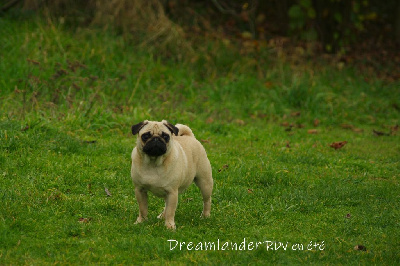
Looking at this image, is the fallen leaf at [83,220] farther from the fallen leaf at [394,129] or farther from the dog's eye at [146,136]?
the fallen leaf at [394,129]

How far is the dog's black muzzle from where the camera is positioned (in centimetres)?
608

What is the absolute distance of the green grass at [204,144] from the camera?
611cm

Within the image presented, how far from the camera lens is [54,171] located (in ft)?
27.0

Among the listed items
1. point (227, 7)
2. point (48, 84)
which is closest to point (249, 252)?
point (48, 84)

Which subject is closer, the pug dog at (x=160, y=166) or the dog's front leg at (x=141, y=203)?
the pug dog at (x=160, y=166)

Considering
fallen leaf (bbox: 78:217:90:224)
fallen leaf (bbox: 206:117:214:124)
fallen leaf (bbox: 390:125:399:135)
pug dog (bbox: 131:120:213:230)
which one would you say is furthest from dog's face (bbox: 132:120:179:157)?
fallen leaf (bbox: 390:125:399:135)

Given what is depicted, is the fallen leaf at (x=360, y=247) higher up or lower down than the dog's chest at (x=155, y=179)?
lower down

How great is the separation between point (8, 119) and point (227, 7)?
41.2ft

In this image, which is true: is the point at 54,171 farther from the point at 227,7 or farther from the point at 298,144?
the point at 227,7

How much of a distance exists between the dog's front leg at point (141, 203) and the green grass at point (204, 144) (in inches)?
4.6

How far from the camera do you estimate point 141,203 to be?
21.6 ft

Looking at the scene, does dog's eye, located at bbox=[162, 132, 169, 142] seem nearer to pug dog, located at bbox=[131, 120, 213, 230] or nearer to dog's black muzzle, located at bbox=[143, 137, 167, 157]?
pug dog, located at bbox=[131, 120, 213, 230]

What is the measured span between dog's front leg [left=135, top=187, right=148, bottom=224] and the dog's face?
0.54 meters

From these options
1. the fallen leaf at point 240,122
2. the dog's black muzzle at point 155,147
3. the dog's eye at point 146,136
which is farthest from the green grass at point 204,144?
the dog's eye at point 146,136
